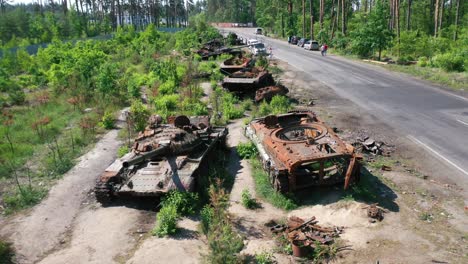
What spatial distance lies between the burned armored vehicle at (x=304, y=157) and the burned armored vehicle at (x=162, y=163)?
185 cm

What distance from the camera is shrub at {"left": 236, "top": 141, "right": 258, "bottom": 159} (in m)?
14.2

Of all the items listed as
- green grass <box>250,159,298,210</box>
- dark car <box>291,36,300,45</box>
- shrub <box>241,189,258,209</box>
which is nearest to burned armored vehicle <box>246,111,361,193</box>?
green grass <box>250,159,298,210</box>

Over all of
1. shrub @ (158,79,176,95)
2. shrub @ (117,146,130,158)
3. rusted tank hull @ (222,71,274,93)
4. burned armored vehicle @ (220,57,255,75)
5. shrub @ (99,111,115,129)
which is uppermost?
burned armored vehicle @ (220,57,255,75)

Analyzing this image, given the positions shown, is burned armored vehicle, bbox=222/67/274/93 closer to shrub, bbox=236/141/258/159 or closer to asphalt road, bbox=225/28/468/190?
asphalt road, bbox=225/28/468/190

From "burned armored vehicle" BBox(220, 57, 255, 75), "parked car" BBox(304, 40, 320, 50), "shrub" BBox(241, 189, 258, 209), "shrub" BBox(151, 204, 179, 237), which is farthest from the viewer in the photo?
"parked car" BBox(304, 40, 320, 50)

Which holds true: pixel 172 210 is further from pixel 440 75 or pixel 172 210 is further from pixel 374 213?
pixel 440 75

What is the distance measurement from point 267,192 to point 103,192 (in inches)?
173

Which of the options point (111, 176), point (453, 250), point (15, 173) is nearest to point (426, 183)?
point (453, 250)

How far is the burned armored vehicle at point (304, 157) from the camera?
1055 cm

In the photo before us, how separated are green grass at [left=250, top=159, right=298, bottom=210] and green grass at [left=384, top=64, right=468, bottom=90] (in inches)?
664

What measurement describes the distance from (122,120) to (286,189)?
11.5 m

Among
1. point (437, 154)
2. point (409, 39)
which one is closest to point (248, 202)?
point (437, 154)

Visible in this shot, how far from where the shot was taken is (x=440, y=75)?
88.5 feet

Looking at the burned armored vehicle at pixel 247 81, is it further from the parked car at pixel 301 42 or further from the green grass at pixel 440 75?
the parked car at pixel 301 42
